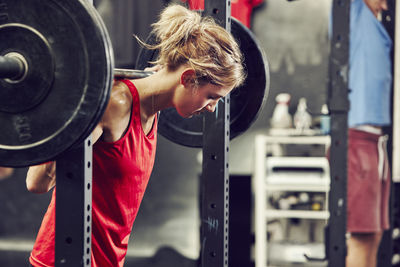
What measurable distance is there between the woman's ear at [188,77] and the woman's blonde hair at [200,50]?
1 centimetres

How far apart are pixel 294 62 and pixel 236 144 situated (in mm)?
890

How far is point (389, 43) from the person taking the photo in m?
3.17

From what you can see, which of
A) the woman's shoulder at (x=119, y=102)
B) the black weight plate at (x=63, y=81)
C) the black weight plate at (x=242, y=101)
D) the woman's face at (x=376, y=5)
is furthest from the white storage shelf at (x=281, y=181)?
the black weight plate at (x=63, y=81)

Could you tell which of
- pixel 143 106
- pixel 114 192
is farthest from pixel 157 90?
pixel 114 192

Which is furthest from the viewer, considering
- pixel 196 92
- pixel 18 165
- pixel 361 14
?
pixel 361 14

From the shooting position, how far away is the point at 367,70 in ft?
10.2

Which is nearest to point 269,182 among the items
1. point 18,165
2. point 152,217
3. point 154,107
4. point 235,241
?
point 235,241

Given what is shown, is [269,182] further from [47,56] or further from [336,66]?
[47,56]

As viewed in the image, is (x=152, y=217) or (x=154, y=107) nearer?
(x=154, y=107)

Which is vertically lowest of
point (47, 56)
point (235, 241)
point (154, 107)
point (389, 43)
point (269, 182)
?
point (235, 241)

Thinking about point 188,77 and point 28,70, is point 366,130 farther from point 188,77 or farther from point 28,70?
point 28,70

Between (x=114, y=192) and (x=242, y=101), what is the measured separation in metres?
0.72

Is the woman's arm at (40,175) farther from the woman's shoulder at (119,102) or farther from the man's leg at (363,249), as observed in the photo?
the man's leg at (363,249)

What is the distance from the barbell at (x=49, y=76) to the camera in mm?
1031
